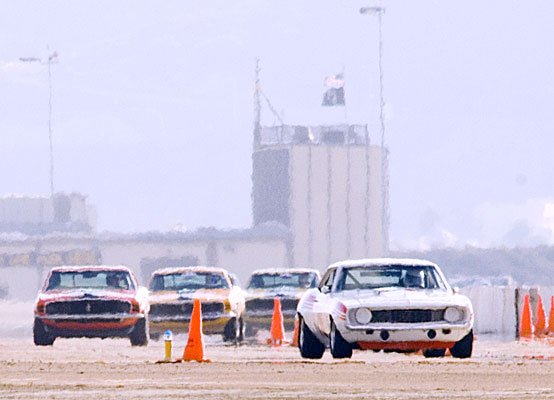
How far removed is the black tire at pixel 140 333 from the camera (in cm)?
2938

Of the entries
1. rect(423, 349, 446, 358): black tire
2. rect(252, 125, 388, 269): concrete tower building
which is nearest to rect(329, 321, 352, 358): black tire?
rect(423, 349, 446, 358): black tire

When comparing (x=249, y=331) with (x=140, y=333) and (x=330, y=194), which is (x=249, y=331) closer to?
(x=140, y=333)

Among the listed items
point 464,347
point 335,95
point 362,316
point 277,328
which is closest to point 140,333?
point 277,328

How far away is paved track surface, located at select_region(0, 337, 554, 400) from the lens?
16656 mm

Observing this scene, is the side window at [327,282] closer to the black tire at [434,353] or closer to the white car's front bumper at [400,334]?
the white car's front bumper at [400,334]

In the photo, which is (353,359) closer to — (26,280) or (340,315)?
(340,315)

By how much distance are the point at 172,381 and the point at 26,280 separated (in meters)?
100

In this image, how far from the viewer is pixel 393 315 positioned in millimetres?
21422

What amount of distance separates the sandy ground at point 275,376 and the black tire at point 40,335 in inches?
77.1

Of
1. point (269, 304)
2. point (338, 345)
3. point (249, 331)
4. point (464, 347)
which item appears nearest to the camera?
point (338, 345)

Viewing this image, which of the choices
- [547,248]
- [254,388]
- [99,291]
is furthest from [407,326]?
[547,248]

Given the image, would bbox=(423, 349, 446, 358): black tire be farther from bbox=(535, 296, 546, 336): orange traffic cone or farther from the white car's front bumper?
bbox=(535, 296, 546, 336): orange traffic cone

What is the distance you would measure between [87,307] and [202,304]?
281cm

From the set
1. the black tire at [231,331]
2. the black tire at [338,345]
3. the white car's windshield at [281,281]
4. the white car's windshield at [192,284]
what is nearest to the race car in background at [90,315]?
the black tire at [231,331]
